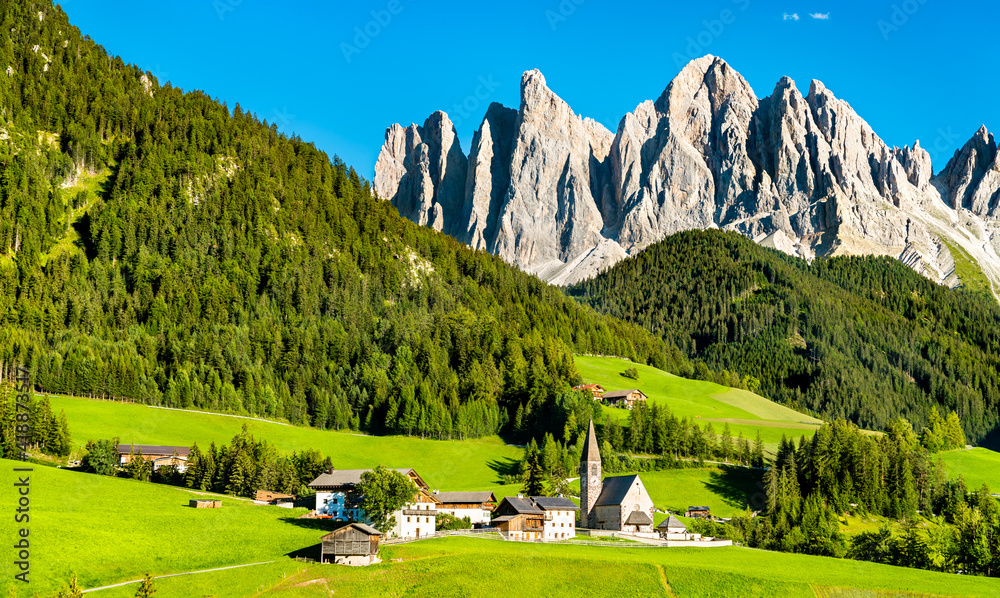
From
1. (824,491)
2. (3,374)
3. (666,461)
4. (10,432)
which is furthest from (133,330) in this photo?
(824,491)

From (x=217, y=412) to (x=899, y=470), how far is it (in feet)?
349

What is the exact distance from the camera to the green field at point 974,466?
136000mm

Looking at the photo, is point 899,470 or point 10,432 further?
point 899,470

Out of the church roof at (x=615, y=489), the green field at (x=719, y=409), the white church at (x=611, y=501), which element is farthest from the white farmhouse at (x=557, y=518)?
the green field at (x=719, y=409)

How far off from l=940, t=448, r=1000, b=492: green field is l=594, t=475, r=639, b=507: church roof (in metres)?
64.2

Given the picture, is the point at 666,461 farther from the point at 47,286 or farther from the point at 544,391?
the point at 47,286

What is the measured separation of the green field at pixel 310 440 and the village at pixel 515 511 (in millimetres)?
12703

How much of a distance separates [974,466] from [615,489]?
3239 inches

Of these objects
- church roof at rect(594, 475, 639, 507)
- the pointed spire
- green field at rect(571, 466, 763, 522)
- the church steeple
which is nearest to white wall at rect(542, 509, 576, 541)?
church roof at rect(594, 475, 639, 507)

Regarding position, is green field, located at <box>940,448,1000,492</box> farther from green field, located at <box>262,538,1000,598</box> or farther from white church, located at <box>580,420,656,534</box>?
green field, located at <box>262,538,1000,598</box>

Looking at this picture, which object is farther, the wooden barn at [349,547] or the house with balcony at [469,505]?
the house with balcony at [469,505]

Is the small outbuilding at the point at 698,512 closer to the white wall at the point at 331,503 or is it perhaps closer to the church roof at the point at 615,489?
the church roof at the point at 615,489

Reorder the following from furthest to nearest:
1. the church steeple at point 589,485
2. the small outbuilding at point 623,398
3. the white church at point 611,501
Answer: the small outbuilding at point 623,398
the church steeple at point 589,485
the white church at point 611,501

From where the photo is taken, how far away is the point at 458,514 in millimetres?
100812
